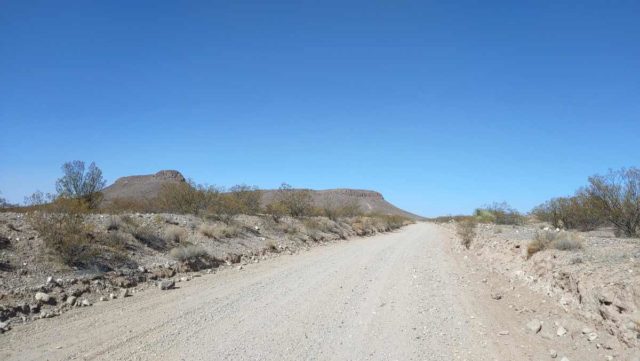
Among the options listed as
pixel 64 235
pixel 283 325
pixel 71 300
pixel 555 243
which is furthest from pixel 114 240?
pixel 555 243

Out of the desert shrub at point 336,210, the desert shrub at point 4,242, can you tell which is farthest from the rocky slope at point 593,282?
the desert shrub at point 336,210

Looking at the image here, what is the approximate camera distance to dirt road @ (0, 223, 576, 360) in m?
7.03

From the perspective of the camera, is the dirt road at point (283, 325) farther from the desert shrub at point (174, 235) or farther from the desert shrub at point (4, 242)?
the desert shrub at point (174, 235)

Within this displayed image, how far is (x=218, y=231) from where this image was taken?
2233 cm

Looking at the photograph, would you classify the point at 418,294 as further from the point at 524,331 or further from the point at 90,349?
the point at 90,349

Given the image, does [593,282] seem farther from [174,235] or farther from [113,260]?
[174,235]

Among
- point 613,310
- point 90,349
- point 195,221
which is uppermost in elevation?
point 195,221

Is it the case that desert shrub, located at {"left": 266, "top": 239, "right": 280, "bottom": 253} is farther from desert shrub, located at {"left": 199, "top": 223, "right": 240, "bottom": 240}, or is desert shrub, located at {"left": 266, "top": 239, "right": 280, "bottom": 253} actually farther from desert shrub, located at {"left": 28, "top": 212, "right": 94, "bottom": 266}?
desert shrub, located at {"left": 28, "top": 212, "right": 94, "bottom": 266}

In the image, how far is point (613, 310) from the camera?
7.50 m

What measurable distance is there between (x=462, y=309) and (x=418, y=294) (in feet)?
5.71

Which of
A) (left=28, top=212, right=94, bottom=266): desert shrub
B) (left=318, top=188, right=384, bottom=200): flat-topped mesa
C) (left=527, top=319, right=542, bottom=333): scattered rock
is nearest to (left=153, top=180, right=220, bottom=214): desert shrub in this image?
(left=28, top=212, right=94, bottom=266): desert shrub

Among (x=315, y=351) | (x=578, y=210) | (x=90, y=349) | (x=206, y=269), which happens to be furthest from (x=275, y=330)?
(x=578, y=210)

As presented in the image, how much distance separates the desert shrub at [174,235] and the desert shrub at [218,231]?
2.05 meters

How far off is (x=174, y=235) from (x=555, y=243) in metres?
14.6
